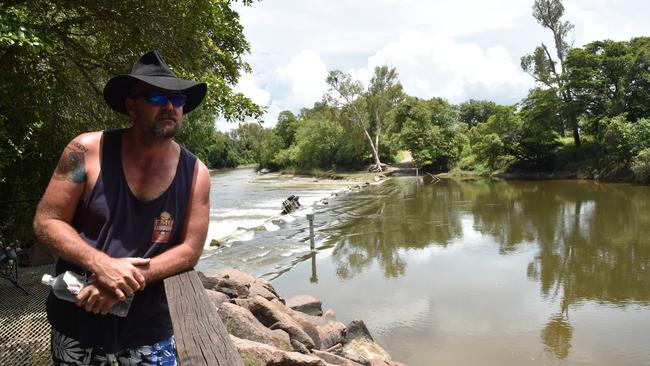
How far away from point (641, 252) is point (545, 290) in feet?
15.5

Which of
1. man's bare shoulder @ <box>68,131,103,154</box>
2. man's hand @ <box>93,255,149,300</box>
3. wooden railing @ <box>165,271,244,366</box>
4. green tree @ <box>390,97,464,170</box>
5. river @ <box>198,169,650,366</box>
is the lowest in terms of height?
river @ <box>198,169,650,366</box>

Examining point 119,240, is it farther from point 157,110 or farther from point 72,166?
point 157,110

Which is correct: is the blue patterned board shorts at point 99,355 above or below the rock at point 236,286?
above

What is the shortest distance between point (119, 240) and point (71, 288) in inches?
9.6

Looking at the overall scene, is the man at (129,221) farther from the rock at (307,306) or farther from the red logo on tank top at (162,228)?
the rock at (307,306)

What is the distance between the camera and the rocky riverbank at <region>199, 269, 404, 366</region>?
185 inches

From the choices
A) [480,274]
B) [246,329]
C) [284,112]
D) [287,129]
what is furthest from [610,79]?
[284,112]

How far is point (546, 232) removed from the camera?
52.1ft

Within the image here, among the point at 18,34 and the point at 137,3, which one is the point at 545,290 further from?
the point at 18,34

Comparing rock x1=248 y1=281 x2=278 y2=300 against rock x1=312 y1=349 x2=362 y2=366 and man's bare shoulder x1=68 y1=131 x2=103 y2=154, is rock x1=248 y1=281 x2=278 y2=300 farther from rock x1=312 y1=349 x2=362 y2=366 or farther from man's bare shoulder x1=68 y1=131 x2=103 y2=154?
man's bare shoulder x1=68 y1=131 x2=103 y2=154

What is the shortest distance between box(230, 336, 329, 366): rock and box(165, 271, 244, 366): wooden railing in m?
2.61

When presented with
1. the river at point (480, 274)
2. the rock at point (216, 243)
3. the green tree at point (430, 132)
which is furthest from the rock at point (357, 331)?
the green tree at point (430, 132)

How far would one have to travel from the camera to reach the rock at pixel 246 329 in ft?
17.7

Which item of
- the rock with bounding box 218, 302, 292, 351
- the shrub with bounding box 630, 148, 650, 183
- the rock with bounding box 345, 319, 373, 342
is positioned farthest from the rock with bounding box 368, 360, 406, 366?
the shrub with bounding box 630, 148, 650, 183
